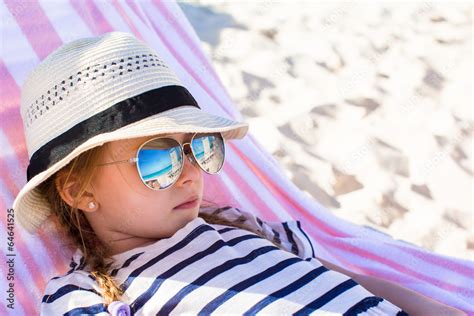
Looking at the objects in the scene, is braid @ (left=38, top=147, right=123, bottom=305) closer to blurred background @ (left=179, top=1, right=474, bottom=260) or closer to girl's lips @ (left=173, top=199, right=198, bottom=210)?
girl's lips @ (left=173, top=199, right=198, bottom=210)

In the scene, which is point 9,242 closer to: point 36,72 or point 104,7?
point 36,72

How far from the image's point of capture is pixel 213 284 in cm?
131

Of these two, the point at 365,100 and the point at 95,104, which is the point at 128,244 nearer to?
the point at 95,104

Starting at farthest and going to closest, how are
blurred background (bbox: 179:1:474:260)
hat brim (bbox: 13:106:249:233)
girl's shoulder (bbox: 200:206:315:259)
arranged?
blurred background (bbox: 179:1:474:260)
girl's shoulder (bbox: 200:206:315:259)
hat brim (bbox: 13:106:249:233)

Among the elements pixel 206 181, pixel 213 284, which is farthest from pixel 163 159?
pixel 206 181

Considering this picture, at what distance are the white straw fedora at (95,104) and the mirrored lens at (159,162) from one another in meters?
0.05

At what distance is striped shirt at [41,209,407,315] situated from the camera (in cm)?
A: 128

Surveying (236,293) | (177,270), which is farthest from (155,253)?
(236,293)

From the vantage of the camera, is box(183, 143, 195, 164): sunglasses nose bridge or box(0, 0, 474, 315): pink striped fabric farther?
box(0, 0, 474, 315): pink striped fabric

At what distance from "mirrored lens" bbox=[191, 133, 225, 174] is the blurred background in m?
0.91

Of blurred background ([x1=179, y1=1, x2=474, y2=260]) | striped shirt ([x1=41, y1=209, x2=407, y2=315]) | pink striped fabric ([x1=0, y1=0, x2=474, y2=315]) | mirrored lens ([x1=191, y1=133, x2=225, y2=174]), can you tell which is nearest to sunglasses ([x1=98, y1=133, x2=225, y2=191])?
mirrored lens ([x1=191, y1=133, x2=225, y2=174])

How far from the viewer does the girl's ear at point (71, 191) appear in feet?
4.61

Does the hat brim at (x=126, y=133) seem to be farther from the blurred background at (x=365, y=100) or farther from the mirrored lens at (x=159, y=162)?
the blurred background at (x=365, y=100)

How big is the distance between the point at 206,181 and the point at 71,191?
52 cm
